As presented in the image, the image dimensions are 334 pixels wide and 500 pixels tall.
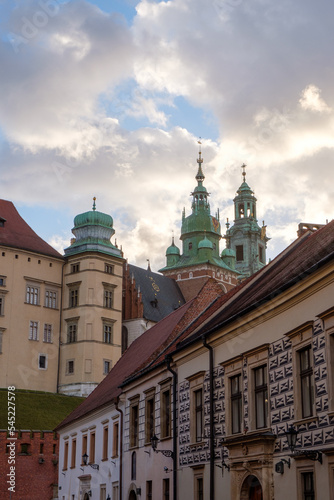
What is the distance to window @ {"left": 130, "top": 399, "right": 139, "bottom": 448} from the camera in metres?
25.6

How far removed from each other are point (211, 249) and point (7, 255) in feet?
131

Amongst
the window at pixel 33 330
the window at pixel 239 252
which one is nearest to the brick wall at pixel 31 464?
the window at pixel 33 330

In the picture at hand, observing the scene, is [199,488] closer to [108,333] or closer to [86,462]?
[86,462]

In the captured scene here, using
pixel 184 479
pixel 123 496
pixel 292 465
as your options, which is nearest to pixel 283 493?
pixel 292 465

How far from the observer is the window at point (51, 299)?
6531 cm

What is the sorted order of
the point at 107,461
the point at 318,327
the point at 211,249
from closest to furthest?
the point at 318,327
the point at 107,461
the point at 211,249

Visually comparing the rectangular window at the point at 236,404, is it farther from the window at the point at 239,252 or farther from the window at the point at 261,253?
the window at the point at 261,253

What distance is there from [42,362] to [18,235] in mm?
11183

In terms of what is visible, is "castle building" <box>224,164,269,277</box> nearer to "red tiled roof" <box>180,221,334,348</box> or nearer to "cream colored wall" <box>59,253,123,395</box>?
"cream colored wall" <box>59,253,123,395</box>

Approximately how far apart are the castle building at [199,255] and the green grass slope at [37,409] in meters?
35.6

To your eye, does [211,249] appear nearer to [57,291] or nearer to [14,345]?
[57,291]

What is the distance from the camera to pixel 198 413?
67.7 feet

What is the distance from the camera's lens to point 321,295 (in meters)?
14.4

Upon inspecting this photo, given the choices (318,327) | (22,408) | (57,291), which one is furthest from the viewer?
(57,291)
